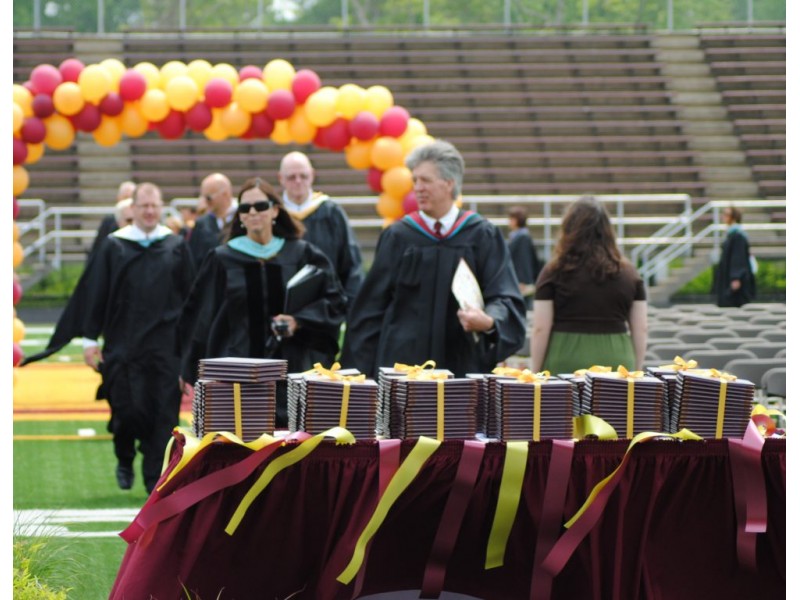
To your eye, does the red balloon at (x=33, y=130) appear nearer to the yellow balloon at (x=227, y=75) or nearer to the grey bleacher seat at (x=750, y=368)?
the yellow balloon at (x=227, y=75)

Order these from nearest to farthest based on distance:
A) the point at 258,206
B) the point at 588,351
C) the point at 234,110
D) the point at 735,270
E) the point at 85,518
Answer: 1. the point at 588,351
2. the point at 258,206
3. the point at 85,518
4. the point at 234,110
5. the point at 735,270

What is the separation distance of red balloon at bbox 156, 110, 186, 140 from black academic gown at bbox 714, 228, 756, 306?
8847 mm

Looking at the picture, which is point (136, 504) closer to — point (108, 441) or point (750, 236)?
point (108, 441)

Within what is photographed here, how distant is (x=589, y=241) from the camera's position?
599cm

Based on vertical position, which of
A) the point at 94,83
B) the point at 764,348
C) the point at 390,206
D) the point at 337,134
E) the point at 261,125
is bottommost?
the point at 764,348

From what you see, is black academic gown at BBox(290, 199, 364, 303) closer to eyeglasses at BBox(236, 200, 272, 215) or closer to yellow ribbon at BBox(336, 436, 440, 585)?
eyeglasses at BBox(236, 200, 272, 215)

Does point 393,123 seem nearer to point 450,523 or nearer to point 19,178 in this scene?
point 19,178

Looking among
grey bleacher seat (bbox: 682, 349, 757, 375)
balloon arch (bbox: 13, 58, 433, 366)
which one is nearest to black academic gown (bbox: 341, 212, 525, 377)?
grey bleacher seat (bbox: 682, 349, 757, 375)

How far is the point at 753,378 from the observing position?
8117mm

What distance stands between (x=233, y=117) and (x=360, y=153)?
1.23 metres

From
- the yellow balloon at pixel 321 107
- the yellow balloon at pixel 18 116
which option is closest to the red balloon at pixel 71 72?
the yellow balloon at pixel 18 116

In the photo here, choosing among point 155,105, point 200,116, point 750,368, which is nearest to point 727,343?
point 750,368

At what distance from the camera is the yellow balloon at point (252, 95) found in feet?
41.3

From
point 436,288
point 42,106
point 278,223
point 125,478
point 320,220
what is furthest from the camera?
point 42,106
